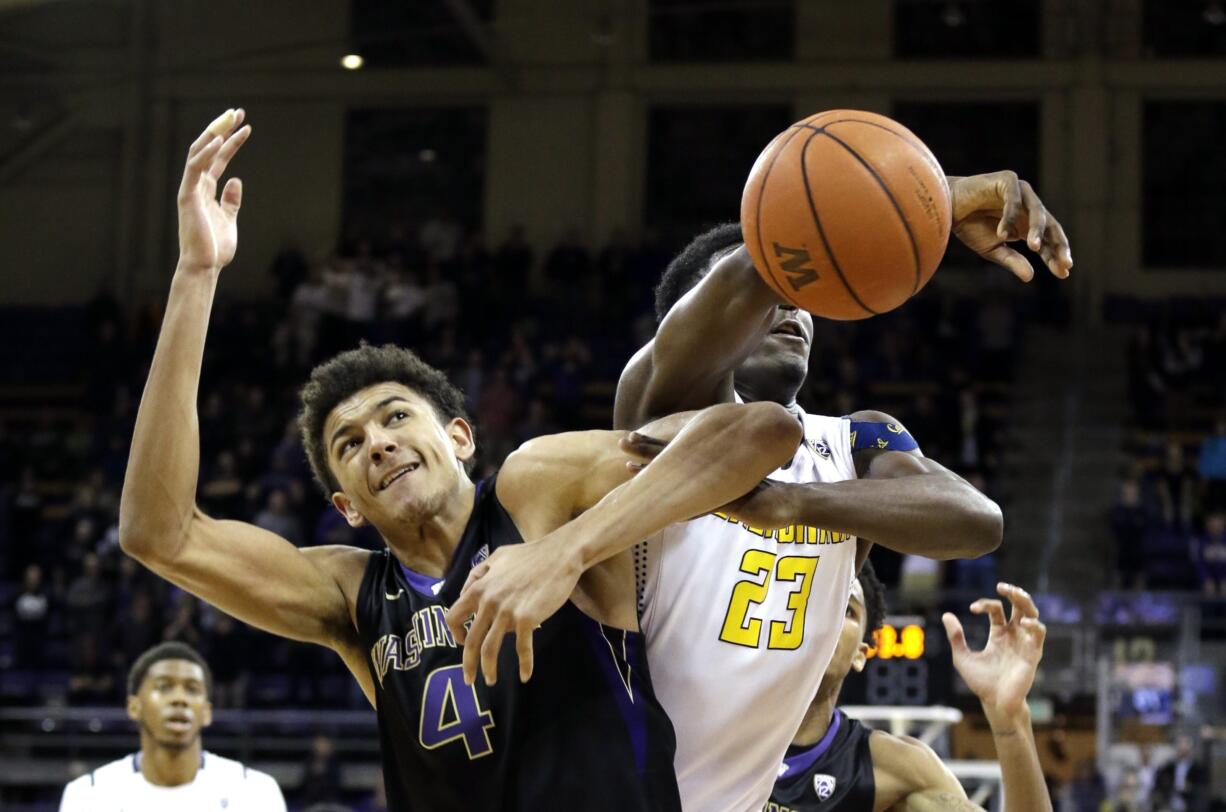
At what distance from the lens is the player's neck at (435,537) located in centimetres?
358

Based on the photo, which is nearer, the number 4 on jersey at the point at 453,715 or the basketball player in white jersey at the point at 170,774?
the number 4 on jersey at the point at 453,715

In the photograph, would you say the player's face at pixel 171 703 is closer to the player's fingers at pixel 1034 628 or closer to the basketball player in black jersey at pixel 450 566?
the basketball player in black jersey at pixel 450 566

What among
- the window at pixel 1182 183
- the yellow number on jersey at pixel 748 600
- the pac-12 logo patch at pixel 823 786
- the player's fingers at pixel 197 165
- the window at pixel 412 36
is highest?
the window at pixel 412 36

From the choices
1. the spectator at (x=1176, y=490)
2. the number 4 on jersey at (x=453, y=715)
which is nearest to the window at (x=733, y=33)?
the spectator at (x=1176, y=490)

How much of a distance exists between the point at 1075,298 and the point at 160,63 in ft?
38.0

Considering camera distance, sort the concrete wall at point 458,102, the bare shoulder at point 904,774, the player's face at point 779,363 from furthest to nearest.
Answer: the concrete wall at point 458,102, the bare shoulder at point 904,774, the player's face at point 779,363

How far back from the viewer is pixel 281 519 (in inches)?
588

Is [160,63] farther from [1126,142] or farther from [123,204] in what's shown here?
[1126,142]

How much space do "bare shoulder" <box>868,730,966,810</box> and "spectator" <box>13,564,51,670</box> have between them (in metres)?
11.3

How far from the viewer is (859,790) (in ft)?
16.4

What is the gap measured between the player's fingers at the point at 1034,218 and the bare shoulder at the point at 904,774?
7.52 feet

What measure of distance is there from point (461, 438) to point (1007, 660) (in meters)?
1.47

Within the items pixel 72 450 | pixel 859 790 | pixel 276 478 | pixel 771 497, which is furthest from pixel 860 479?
pixel 72 450

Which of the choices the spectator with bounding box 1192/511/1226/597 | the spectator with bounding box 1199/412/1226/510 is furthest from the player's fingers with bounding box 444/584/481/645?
the spectator with bounding box 1199/412/1226/510
